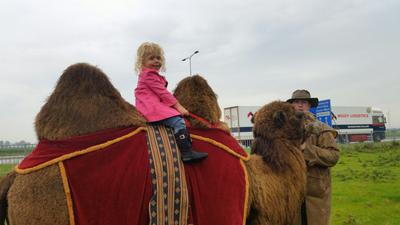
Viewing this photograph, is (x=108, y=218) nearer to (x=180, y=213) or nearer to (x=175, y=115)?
(x=180, y=213)

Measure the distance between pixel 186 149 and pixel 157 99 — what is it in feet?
1.90

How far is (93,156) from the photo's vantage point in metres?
2.88

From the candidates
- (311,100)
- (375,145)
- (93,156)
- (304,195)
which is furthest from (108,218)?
(375,145)

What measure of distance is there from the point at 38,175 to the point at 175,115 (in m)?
1.24

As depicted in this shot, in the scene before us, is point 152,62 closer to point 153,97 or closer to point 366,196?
point 153,97

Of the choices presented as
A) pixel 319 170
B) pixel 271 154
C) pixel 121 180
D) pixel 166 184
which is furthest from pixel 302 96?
pixel 121 180

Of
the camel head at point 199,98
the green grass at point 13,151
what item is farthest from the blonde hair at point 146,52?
the green grass at point 13,151

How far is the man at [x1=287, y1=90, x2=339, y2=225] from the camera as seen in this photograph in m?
4.33

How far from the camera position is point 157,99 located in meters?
3.44

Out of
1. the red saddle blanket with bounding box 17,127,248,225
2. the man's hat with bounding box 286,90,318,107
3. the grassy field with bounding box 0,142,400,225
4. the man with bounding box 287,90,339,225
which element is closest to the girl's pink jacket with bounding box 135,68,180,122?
the red saddle blanket with bounding box 17,127,248,225

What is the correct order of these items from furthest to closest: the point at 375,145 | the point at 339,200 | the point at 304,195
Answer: the point at 375,145 < the point at 339,200 < the point at 304,195

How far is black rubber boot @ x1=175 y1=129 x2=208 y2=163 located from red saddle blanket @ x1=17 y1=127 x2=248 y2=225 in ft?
0.28

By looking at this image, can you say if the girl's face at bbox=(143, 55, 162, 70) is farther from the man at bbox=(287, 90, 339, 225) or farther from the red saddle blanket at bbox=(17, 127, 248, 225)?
the man at bbox=(287, 90, 339, 225)

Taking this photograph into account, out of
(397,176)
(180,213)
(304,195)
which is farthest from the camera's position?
(397,176)
